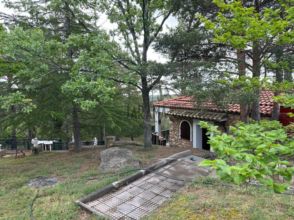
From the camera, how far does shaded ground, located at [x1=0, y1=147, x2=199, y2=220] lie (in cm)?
452

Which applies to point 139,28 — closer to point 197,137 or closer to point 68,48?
Result: point 68,48

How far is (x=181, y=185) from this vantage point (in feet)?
17.9

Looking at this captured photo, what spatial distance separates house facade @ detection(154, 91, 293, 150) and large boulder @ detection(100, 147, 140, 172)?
3600 millimetres

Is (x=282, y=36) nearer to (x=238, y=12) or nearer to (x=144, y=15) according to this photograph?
(x=238, y=12)

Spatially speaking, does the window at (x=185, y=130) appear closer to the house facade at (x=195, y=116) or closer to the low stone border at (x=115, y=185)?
the house facade at (x=195, y=116)

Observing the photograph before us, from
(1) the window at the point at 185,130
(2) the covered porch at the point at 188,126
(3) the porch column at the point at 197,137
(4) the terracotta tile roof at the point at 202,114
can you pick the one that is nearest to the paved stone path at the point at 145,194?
(4) the terracotta tile roof at the point at 202,114

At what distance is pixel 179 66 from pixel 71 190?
514 centimetres

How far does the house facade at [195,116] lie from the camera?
942cm

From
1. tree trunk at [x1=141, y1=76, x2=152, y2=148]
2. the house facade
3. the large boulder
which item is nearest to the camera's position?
the large boulder

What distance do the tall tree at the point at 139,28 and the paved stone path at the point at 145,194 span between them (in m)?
3.54

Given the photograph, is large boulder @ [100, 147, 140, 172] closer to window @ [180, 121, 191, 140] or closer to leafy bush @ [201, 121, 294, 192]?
leafy bush @ [201, 121, 294, 192]

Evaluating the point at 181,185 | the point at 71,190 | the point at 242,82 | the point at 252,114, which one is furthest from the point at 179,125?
the point at 242,82

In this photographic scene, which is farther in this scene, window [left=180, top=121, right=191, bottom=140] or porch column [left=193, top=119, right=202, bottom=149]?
window [left=180, top=121, right=191, bottom=140]

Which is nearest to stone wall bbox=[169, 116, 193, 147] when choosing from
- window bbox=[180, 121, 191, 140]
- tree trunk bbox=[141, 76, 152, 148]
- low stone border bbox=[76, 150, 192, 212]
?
window bbox=[180, 121, 191, 140]
